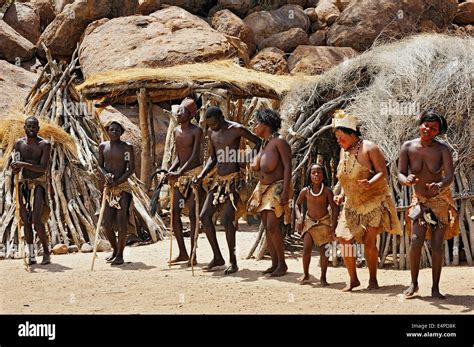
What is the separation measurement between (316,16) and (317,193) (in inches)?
683

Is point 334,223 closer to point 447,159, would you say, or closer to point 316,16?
point 447,159

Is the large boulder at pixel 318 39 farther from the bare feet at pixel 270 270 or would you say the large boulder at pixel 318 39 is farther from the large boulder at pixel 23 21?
the bare feet at pixel 270 270

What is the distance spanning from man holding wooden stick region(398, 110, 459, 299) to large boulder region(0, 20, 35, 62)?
1574 cm

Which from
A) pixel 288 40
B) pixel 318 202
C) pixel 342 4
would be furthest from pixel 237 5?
pixel 318 202

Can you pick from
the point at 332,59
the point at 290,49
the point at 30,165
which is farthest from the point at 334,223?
the point at 290,49

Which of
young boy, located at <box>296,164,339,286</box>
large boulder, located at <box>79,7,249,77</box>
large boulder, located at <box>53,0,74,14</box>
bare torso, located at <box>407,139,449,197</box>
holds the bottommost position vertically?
young boy, located at <box>296,164,339,286</box>

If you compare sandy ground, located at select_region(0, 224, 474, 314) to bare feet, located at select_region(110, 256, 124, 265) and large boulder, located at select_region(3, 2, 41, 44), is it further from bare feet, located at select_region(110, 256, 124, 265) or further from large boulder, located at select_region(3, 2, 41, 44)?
large boulder, located at select_region(3, 2, 41, 44)

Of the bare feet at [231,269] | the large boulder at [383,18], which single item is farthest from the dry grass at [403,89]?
the large boulder at [383,18]

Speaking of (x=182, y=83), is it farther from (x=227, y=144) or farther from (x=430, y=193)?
(x=430, y=193)

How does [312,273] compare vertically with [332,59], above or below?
below

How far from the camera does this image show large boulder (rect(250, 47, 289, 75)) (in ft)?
67.6

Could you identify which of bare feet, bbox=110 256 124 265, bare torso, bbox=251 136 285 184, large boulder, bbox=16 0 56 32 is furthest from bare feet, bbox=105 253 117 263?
large boulder, bbox=16 0 56 32

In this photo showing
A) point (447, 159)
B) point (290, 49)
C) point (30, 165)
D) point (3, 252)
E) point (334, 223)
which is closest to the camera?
point (447, 159)

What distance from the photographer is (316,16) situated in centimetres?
2334
